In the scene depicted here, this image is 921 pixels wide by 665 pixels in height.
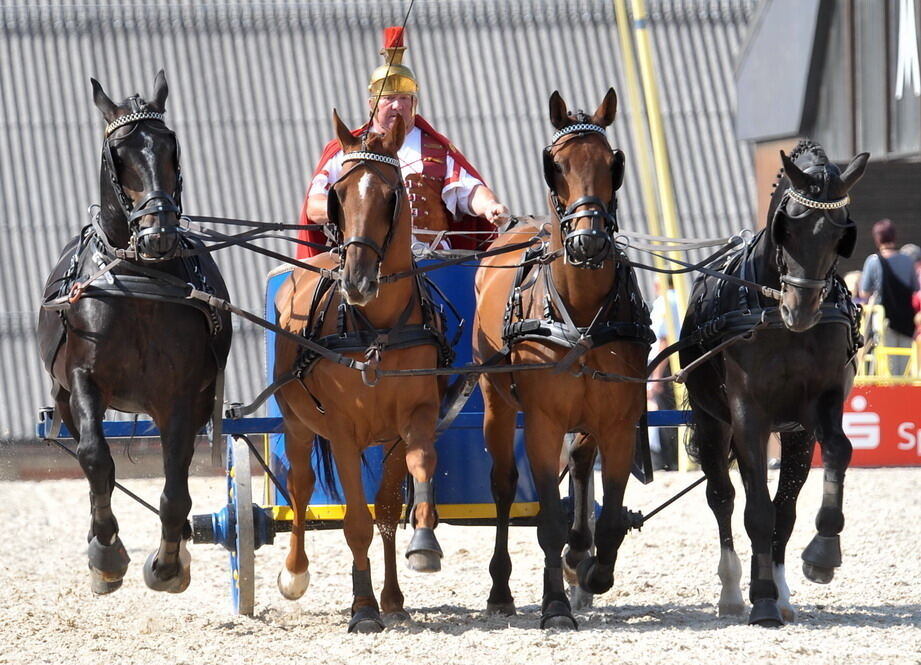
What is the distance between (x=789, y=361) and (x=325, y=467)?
2.25m

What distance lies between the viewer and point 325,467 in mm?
7379

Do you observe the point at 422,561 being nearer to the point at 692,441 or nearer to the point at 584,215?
the point at 584,215

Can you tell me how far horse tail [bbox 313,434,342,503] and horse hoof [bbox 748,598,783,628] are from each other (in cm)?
211

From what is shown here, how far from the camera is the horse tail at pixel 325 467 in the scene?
7.37 m

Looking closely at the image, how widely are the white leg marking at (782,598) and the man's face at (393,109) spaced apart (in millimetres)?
2733

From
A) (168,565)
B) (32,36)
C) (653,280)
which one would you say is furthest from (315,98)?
(168,565)

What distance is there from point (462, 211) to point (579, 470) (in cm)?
142

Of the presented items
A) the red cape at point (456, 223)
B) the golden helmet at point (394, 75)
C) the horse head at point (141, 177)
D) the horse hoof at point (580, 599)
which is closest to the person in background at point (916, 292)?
the red cape at point (456, 223)

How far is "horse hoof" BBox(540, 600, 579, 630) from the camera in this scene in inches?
250

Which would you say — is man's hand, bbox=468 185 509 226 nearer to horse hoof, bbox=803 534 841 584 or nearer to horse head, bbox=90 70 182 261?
horse head, bbox=90 70 182 261

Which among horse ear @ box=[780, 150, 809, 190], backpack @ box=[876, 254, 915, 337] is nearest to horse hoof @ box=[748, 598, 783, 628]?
horse ear @ box=[780, 150, 809, 190]

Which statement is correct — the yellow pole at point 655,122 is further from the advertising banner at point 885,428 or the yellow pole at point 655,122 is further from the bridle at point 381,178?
the bridle at point 381,178

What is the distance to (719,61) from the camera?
18000 mm

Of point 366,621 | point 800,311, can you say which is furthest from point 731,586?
point 366,621
